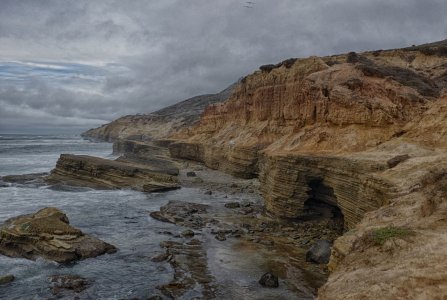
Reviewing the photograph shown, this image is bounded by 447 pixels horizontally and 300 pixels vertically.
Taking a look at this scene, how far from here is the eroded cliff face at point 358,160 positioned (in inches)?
345

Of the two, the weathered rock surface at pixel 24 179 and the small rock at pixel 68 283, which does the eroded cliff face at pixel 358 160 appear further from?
the weathered rock surface at pixel 24 179

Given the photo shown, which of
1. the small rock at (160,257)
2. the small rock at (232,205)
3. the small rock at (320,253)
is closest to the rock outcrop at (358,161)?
the small rock at (320,253)

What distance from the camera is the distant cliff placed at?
13438cm

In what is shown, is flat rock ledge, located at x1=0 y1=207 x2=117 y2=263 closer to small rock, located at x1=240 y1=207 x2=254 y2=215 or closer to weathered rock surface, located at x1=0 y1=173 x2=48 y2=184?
small rock, located at x1=240 y1=207 x2=254 y2=215

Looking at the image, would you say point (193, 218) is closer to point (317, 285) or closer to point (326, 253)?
point (326, 253)

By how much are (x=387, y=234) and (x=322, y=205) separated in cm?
1705

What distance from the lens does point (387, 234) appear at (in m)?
9.78

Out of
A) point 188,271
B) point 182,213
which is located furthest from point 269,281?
point 182,213

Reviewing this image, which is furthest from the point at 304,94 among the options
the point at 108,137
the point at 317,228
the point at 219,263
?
the point at 108,137

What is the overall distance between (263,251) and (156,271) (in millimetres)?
5707

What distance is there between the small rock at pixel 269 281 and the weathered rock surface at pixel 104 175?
25.3 m

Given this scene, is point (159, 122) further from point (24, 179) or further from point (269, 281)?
point (269, 281)

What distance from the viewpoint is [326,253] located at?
19.3 m

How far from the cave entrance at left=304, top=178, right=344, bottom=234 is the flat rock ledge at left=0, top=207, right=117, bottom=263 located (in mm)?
12345
